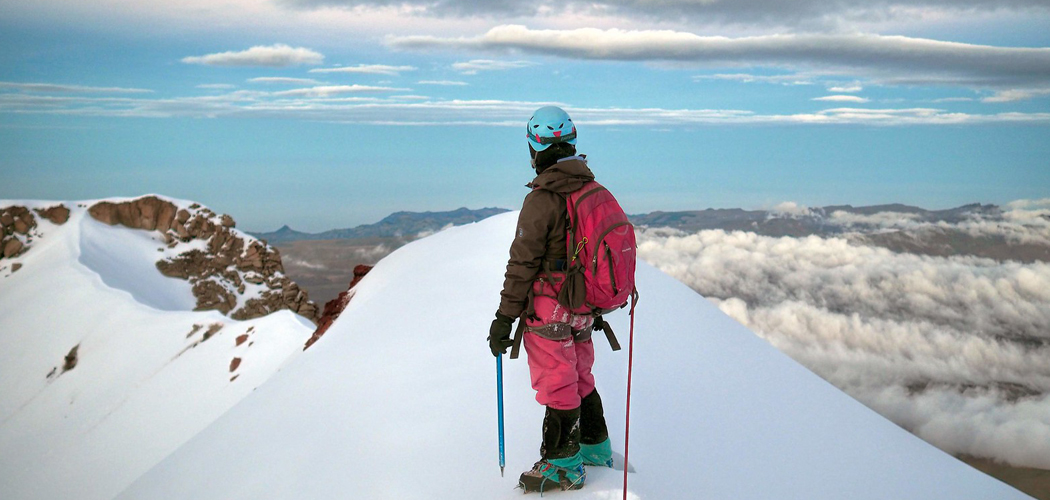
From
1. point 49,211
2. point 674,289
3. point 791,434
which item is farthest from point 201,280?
point 791,434

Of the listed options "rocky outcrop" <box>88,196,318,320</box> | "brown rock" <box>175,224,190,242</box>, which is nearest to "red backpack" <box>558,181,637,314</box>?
"rocky outcrop" <box>88,196,318,320</box>

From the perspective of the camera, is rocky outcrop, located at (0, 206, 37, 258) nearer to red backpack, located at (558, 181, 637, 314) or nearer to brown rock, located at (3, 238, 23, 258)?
brown rock, located at (3, 238, 23, 258)

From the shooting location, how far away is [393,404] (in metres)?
7.32

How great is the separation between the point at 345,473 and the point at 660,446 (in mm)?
2973

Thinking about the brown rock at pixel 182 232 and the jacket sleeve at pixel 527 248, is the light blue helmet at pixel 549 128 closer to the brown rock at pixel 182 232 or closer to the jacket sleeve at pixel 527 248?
the jacket sleeve at pixel 527 248

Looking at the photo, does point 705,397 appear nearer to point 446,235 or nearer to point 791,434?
point 791,434

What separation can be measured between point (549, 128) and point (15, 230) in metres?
53.8

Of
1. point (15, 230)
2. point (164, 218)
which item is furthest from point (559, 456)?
point (15, 230)

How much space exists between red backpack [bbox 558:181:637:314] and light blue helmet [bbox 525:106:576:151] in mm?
417

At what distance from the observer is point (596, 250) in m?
4.50

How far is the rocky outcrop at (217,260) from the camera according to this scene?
153ft

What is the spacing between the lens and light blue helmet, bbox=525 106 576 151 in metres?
4.80

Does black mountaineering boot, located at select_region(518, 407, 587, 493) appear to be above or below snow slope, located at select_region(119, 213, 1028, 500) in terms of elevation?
above

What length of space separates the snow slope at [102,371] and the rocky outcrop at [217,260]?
190 inches
